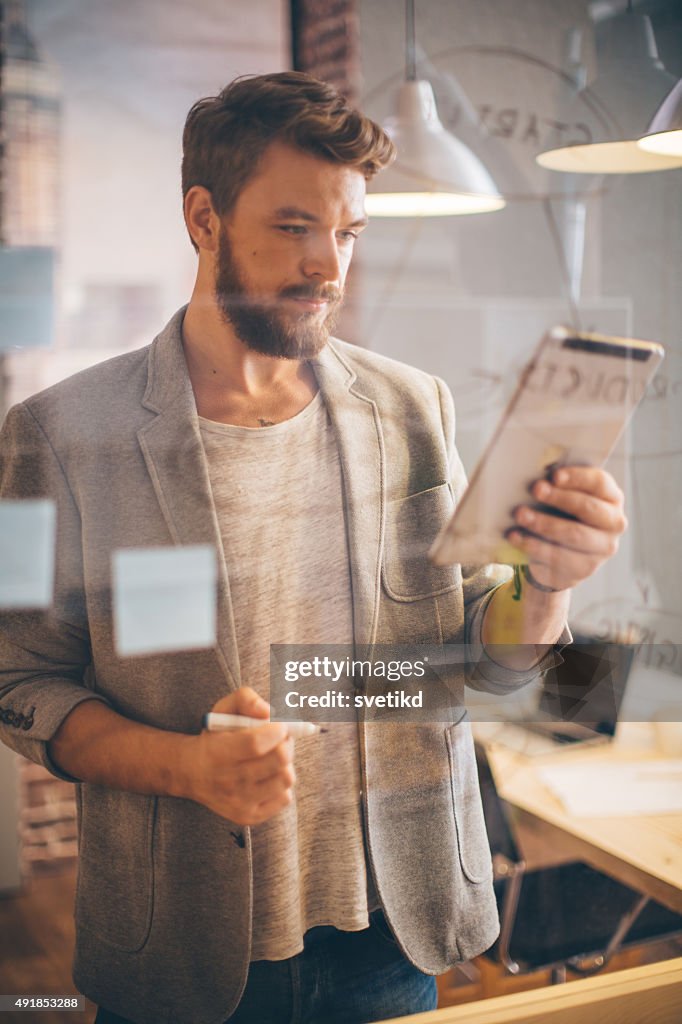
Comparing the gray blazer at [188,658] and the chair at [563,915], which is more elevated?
the gray blazer at [188,658]

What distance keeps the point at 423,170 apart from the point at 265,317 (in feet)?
0.94

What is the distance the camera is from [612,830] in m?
1.42

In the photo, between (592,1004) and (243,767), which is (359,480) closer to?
(243,767)

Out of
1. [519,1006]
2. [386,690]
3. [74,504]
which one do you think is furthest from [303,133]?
[519,1006]

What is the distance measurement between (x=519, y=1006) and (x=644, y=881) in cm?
35

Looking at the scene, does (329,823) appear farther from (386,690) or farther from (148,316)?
(148,316)

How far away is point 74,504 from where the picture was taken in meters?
0.98

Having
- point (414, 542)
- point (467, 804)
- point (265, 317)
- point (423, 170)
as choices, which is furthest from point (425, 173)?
point (467, 804)

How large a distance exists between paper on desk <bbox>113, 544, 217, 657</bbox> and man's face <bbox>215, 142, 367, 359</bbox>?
25 cm

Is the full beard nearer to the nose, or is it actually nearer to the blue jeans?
the nose

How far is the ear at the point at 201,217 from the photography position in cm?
100

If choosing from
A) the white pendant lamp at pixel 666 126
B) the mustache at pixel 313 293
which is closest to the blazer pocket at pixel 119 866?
the mustache at pixel 313 293

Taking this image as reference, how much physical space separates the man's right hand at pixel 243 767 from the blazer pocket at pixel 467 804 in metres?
0.22

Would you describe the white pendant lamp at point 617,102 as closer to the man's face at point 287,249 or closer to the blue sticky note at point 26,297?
the man's face at point 287,249
